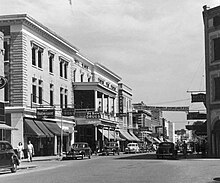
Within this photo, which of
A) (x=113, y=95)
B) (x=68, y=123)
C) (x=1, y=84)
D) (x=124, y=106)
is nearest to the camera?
(x=1, y=84)

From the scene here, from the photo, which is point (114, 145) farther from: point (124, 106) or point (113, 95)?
point (124, 106)

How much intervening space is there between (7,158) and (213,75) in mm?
25567

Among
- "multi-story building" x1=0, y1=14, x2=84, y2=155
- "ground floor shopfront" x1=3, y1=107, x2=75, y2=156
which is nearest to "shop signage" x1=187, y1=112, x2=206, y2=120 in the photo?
"ground floor shopfront" x1=3, y1=107, x2=75, y2=156

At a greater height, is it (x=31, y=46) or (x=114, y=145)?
(x=31, y=46)

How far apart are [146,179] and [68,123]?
145 ft

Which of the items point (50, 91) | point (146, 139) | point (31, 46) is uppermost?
point (31, 46)

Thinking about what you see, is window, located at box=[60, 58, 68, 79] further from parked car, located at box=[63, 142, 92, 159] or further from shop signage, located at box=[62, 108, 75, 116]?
parked car, located at box=[63, 142, 92, 159]

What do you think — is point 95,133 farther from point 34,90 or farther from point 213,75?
point 213,75

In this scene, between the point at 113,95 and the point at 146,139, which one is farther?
the point at 146,139

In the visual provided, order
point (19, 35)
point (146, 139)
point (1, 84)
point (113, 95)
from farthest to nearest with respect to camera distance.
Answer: point (146, 139)
point (113, 95)
point (19, 35)
point (1, 84)

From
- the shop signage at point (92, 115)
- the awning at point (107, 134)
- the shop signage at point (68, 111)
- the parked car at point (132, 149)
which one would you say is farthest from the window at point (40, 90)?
the awning at point (107, 134)

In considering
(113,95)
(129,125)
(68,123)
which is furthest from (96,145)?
(129,125)

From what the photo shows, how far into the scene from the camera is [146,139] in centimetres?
11506

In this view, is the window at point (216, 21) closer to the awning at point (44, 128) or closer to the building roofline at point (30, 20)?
the building roofline at point (30, 20)
